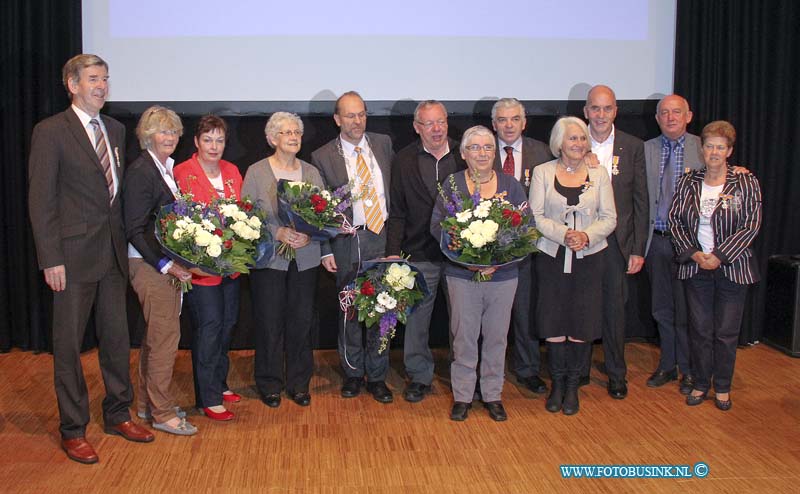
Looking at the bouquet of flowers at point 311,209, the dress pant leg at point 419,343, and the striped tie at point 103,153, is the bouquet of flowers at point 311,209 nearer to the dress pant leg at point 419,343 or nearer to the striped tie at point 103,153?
the dress pant leg at point 419,343

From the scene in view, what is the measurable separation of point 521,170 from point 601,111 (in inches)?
22.9

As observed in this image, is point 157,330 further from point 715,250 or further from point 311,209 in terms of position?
point 715,250

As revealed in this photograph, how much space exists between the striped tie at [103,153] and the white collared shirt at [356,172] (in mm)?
1337

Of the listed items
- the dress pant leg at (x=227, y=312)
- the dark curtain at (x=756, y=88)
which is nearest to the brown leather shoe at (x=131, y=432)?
the dress pant leg at (x=227, y=312)

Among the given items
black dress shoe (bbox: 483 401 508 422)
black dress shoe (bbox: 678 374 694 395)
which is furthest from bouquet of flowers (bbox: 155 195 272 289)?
black dress shoe (bbox: 678 374 694 395)

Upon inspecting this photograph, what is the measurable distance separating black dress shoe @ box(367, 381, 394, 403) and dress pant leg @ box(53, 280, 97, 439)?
160 centimetres

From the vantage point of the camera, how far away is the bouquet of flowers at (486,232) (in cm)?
405

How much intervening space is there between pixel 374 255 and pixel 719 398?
211cm

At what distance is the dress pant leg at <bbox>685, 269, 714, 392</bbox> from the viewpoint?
469cm

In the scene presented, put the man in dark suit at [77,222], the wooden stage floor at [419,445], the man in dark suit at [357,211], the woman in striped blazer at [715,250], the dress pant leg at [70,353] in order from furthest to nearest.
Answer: the man in dark suit at [357,211]
the woman in striped blazer at [715,250]
the dress pant leg at [70,353]
the man in dark suit at [77,222]
the wooden stage floor at [419,445]

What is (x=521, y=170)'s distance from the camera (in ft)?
15.9

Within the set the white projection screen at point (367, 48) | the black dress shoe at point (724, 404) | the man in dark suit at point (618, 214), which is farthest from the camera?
the white projection screen at point (367, 48)

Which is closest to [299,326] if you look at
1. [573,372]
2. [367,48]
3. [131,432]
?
[131,432]

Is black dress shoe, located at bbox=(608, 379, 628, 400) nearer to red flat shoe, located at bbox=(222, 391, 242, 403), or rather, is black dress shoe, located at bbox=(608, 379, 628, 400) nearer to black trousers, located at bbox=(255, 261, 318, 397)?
black trousers, located at bbox=(255, 261, 318, 397)
